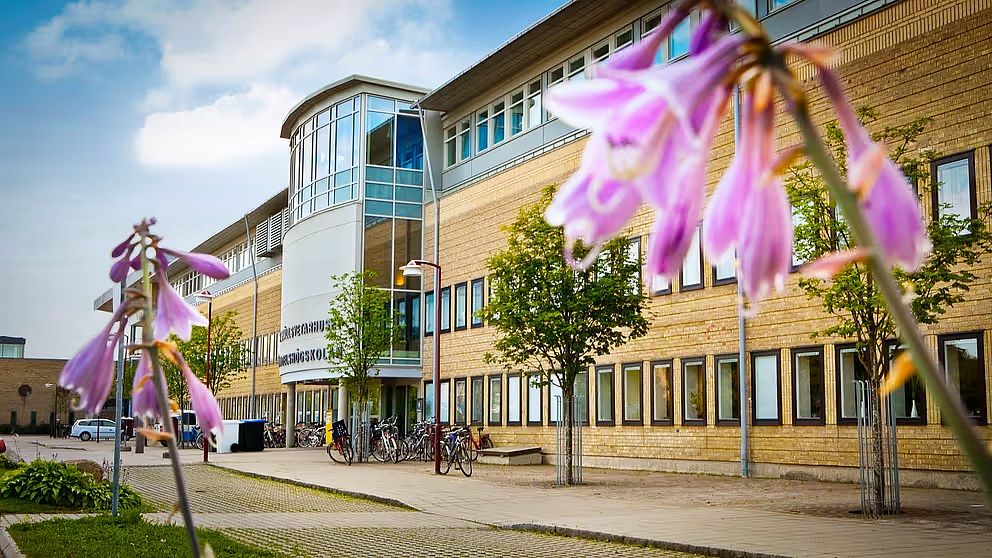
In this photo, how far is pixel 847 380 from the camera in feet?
84.7

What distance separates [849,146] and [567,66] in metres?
38.2

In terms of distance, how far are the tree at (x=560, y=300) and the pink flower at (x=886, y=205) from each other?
24.3m

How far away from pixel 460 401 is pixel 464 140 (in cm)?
1031

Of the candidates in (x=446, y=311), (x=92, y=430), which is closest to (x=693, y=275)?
(x=446, y=311)

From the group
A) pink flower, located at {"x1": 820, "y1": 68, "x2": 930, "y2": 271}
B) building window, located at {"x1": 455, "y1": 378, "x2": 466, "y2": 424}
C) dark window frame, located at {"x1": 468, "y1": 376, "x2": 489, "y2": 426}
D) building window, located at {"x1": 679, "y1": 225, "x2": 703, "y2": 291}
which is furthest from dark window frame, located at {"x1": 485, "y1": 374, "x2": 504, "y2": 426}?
pink flower, located at {"x1": 820, "y1": 68, "x2": 930, "y2": 271}

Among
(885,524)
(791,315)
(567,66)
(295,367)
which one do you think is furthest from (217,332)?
(885,524)

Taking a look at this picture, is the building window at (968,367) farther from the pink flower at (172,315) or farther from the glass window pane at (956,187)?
the pink flower at (172,315)

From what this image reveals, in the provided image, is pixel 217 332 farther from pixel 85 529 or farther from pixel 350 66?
pixel 85 529

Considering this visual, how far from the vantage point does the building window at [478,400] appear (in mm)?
42312

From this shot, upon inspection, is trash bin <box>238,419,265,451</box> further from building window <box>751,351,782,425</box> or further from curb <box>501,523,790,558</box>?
curb <box>501,523,790,558</box>

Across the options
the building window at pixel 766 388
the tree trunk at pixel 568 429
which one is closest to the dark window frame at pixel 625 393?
the building window at pixel 766 388

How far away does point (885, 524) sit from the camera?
15820 mm

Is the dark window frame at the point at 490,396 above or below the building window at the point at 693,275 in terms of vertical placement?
below

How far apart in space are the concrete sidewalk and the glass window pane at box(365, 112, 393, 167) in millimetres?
22559
